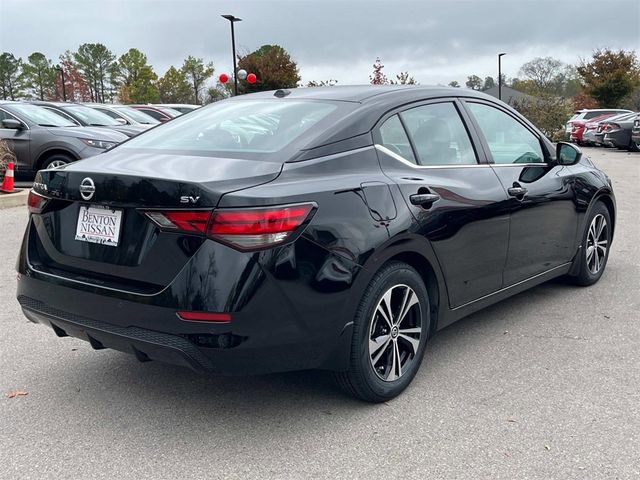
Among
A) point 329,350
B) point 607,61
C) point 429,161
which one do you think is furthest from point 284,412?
point 607,61

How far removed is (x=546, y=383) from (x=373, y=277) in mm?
1250

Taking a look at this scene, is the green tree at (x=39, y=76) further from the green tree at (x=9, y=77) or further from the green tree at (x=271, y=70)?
the green tree at (x=271, y=70)

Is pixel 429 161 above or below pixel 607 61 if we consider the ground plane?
below

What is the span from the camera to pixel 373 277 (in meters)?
3.20

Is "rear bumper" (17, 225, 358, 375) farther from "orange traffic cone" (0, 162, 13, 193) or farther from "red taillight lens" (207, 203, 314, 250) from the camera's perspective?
"orange traffic cone" (0, 162, 13, 193)

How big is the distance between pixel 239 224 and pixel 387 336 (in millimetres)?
1100

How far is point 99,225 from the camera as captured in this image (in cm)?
304

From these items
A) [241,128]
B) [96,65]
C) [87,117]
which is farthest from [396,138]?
[96,65]

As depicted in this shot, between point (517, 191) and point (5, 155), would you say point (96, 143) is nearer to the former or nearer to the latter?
point (5, 155)

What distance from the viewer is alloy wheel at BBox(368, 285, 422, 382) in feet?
10.9

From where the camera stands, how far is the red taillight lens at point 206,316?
2.76m

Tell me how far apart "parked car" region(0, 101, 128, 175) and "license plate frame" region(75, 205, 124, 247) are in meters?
8.01

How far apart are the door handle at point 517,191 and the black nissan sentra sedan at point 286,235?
0.08 ft

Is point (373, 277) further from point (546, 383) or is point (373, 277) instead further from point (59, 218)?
point (59, 218)
